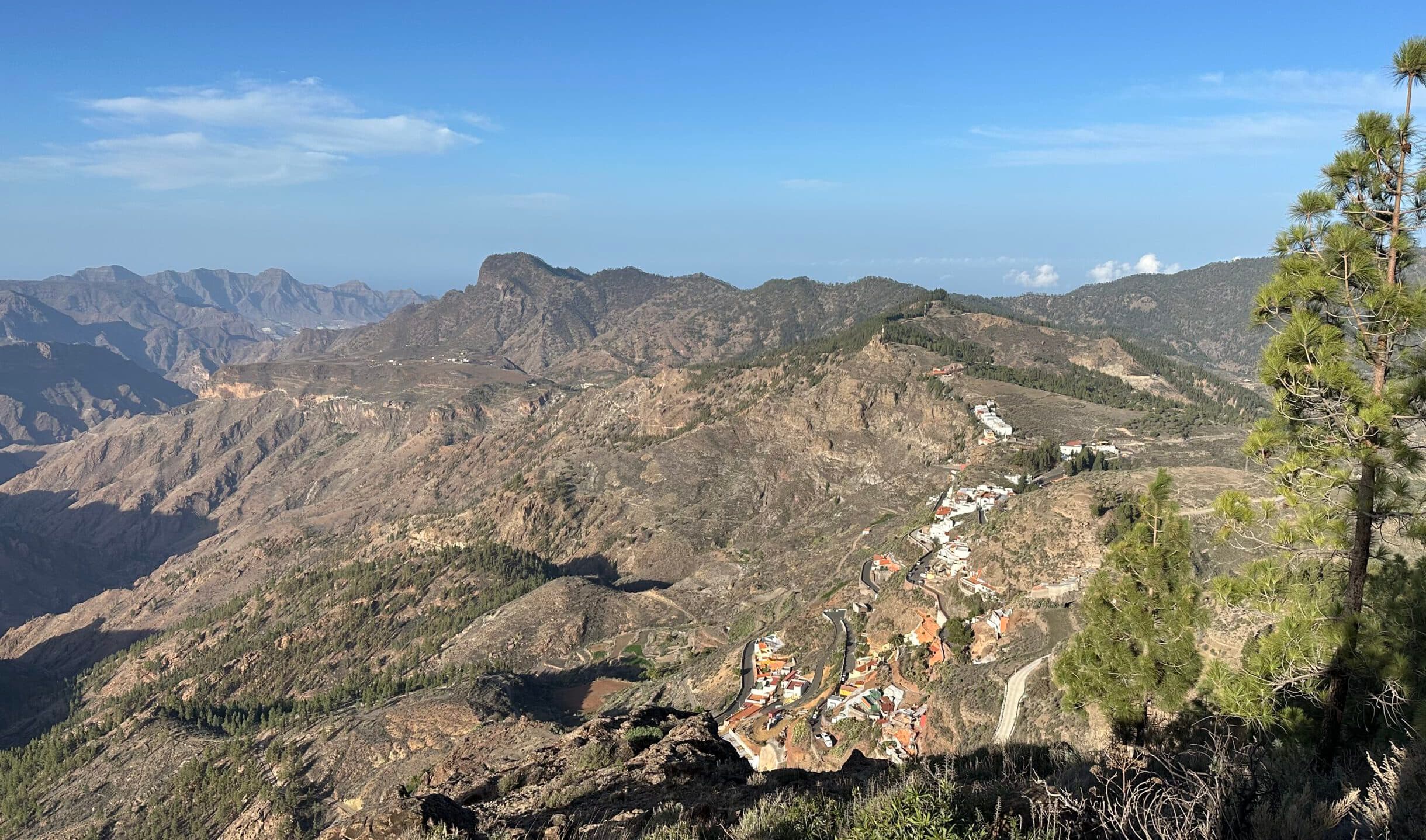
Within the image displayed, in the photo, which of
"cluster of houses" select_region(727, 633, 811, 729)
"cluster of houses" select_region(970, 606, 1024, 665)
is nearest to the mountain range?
"cluster of houses" select_region(970, 606, 1024, 665)

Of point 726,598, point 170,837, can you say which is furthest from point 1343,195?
point 726,598

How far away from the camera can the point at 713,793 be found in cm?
1684

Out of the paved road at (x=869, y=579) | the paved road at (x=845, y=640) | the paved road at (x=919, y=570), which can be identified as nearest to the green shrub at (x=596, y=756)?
the paved road at (x=845, y=640)

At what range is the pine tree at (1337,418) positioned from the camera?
38.5ft

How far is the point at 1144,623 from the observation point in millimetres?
15906

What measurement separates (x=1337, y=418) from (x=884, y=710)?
32.9 metres

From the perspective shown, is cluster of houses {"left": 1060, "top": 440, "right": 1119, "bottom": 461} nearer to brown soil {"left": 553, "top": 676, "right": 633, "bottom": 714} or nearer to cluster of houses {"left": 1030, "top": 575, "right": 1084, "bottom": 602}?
cluster of houses {"left": 1030, "top": 575, "right": 1084, "bottom": 602}

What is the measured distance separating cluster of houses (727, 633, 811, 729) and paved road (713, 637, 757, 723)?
0.26 m

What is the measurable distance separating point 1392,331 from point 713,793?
1577 cm

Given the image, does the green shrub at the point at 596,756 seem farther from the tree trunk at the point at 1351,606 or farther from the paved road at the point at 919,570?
the paved road at the point at 919,570

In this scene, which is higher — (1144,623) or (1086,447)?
(1144,623)

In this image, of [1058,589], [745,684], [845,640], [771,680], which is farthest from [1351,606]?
[745,684]

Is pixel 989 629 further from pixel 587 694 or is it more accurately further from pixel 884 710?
pixel 587 694

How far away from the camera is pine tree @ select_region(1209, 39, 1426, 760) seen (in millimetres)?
11750
